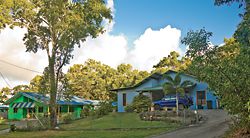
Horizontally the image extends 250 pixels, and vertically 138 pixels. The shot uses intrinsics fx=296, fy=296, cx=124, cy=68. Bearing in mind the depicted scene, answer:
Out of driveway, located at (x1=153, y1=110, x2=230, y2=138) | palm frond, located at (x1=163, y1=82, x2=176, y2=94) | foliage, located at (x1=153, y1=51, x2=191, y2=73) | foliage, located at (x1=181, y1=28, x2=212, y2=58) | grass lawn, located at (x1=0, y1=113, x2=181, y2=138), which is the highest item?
foliage, located at (x1=153, y1=51, x2=191, y2=73)

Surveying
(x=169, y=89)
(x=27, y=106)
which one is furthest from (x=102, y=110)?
(x=27, y=106)

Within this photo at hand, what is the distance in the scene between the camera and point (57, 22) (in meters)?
29.2

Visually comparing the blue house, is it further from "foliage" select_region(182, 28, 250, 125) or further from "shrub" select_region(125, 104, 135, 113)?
"foliage" select_region(182, 28, 250, 125)

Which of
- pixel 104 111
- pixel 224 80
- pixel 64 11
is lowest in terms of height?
pixel 104 111

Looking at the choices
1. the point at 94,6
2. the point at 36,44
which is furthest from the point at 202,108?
the point at 36,44

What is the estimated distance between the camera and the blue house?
109 ft

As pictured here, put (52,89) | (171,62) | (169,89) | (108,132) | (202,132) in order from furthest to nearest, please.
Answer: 1. (171,62)
2. (52,89)
3. (169,89)
4. (108,132)
5. (202,132)

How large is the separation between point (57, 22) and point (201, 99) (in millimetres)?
18044

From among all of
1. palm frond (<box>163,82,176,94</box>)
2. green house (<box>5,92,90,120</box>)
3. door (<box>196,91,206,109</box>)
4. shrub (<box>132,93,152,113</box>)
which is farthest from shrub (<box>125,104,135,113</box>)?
palm frond (<box>163,82,176,94</box>)

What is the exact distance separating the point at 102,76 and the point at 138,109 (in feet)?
97.4

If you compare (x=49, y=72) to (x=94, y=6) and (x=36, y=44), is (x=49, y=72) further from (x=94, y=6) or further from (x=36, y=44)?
(x=94, y=6)

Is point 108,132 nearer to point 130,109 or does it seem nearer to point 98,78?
point 130,109

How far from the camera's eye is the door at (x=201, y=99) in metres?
33.7

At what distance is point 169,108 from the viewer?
31.0 m
